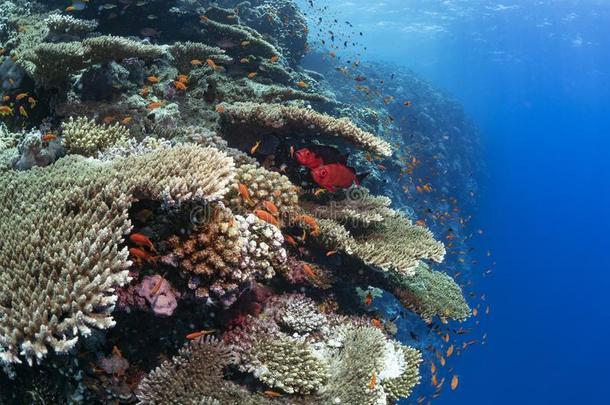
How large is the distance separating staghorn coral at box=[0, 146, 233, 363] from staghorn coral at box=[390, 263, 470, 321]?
11.5 ft

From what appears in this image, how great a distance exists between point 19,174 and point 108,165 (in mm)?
906

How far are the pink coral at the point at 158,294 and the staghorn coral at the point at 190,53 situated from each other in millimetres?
5665

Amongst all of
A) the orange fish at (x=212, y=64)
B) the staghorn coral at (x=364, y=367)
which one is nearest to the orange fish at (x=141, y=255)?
the staghorn coral at (x=364, y=367)

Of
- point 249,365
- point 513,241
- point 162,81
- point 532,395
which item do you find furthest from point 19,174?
point 513,241

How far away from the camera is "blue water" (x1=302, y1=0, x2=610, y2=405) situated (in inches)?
1821

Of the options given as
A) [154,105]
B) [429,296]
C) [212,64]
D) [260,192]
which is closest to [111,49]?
[154,105]

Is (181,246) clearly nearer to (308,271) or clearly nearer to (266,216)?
(266,216)

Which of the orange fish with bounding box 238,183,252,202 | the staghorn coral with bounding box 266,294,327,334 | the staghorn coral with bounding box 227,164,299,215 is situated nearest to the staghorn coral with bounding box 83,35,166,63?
the staghorn coral with bounding box 227,164,299,215

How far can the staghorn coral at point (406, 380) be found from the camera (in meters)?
4.41

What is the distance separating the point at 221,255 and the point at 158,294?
618mm

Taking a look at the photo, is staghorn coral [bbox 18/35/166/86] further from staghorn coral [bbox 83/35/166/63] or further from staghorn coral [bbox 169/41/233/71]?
staghorn coral [bbox 169/41/233/71]

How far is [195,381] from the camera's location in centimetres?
338

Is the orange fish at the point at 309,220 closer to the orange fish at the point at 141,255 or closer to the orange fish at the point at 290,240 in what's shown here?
the orange fish at the point at 290,240

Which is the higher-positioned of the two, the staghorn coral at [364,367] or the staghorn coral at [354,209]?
the staghorn coral at [354,209]
